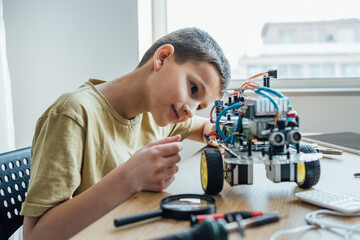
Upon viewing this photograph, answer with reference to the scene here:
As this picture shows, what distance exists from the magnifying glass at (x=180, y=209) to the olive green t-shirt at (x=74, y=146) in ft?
0.81

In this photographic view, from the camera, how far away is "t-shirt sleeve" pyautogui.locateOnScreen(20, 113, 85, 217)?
617mm

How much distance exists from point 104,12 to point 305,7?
3.40ft

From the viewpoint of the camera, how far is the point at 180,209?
0.46 m

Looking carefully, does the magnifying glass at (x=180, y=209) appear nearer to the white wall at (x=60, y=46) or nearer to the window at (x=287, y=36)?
the white wall at (x=60, y=46)

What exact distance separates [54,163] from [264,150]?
40cm

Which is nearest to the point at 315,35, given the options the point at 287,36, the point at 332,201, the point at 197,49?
the point at 287,36

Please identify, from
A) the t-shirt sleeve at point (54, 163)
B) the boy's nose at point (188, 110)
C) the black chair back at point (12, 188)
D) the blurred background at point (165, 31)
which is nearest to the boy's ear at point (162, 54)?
the boy's nose at point (188, 110)

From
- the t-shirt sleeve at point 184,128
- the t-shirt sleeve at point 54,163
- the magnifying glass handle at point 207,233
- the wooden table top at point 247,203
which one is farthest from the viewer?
the t-shirt sleeve at point 184,128

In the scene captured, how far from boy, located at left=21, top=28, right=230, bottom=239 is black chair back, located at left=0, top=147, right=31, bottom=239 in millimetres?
99

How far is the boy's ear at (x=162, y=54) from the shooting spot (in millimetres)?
851

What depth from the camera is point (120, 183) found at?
58 cm

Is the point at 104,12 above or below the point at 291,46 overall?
above

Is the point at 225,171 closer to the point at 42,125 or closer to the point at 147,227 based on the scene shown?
the point at 147,227

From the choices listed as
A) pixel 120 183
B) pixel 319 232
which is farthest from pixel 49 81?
pixel 319 232
